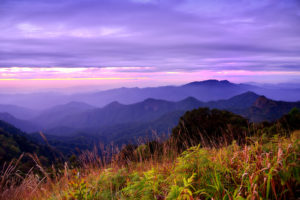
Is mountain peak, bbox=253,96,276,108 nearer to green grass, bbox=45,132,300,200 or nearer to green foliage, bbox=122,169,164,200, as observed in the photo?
green grass, bbox=45,132,300,200

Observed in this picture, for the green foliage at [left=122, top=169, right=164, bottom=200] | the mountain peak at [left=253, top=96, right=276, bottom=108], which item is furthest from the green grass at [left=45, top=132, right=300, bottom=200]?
Result: the mountain peak at [left=253, top=96, right=276, bottom=108]

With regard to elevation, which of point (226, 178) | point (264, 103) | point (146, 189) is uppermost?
point (226, 178)

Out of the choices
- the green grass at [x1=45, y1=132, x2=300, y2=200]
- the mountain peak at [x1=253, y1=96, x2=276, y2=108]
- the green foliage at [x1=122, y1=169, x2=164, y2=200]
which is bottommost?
the mountain peak at [x1=253, y1=96, x2=276, y2=108]

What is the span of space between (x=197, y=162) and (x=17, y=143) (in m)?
68.7

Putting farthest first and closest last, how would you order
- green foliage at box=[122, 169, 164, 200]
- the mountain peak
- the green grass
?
the mountain peak < green foliage at box=[122, 169, 164, 200] < the green grass

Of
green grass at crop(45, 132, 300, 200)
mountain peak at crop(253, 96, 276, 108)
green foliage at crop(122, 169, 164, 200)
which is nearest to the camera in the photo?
green grass at crop(45, 132, 300, 200)

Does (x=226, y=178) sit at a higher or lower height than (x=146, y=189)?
higher

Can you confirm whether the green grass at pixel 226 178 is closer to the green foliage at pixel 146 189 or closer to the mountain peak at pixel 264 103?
the green foliage at pixel 146 189

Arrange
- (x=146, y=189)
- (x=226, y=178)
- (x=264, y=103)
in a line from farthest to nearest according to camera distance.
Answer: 1. (x=264, y=103)
2. (x=146, y=189)
3. (x=226, y=178)

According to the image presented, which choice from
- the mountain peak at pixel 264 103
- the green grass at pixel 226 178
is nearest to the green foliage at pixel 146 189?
the green grass at pixel 226 178

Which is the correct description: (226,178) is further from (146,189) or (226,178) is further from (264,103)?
(264,103)

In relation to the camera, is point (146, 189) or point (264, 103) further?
point (264, 103)

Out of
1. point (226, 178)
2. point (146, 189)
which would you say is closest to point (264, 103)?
point (226, 178)

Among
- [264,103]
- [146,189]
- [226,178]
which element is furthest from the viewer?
[264,103]
